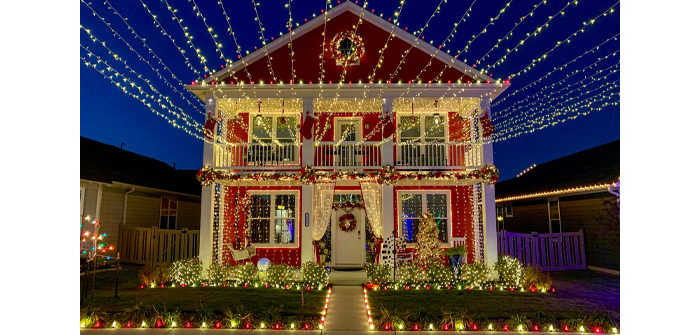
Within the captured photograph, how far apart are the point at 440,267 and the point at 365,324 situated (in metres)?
3.59

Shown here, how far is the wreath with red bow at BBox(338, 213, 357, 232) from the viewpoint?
11.4 m

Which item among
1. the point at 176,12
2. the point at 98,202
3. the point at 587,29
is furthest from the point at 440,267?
the point at 98,202

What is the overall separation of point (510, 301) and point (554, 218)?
321 inches

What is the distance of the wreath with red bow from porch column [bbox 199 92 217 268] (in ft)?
13.0

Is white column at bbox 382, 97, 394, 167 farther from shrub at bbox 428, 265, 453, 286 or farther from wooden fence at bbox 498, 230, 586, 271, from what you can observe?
wooden fence at bbox 498, 230, 586, 271

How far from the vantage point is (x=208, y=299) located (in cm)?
751

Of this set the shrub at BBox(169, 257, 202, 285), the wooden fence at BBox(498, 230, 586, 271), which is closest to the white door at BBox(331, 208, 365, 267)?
the shrub at BBox(169, 257, 202, 285)

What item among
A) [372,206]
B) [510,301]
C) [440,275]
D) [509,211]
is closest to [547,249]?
[440,275]

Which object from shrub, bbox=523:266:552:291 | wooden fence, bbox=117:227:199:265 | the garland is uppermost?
the garland

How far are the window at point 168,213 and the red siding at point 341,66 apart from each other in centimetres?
851

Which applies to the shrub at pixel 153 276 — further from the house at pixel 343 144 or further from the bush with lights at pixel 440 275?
the bush with lights at pixel 440 275

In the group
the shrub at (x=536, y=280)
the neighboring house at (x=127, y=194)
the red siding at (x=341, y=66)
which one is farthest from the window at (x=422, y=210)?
the neighboring house at (x=127, y=194)

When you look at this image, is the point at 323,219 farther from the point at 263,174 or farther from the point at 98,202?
the point at 98,202

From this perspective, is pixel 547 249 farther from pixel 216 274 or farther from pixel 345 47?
pixel 216 274
